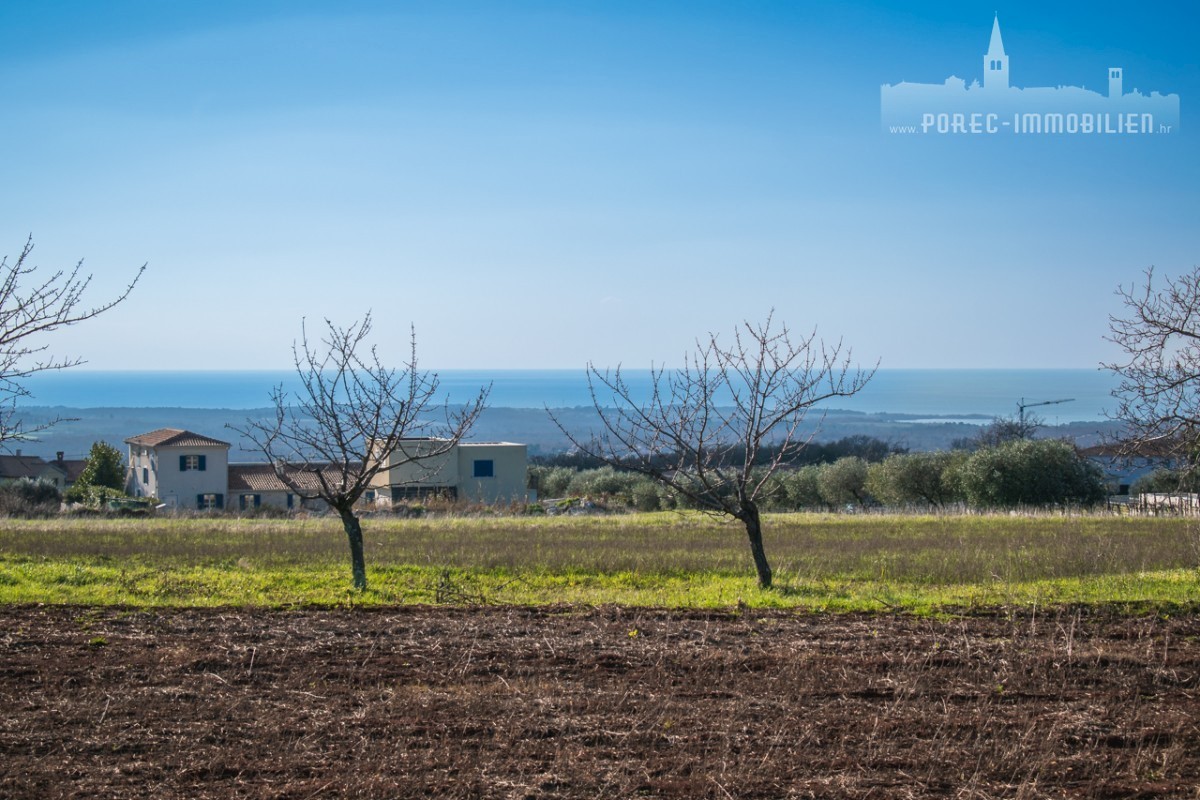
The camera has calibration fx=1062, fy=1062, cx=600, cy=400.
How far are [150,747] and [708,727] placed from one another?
4.16 m

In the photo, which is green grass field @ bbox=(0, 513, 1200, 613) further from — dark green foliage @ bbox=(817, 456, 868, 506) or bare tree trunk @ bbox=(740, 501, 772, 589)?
dark green foliage @ bbox=(817, 456, 868, 506)

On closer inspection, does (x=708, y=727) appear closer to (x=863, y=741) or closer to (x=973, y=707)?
(x=863, y=741)

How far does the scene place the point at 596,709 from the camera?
872cm

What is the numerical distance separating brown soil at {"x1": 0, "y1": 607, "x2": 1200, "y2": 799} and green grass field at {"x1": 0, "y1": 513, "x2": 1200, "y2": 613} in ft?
8.98

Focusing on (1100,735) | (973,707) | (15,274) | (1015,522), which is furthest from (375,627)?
(1015,522)

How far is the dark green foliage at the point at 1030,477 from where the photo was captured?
49.8 metres

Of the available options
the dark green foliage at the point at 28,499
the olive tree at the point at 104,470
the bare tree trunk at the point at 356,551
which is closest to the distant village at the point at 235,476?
the olive tree at the point at 104,470

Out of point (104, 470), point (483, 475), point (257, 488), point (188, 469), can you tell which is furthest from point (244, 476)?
point (483, 475)

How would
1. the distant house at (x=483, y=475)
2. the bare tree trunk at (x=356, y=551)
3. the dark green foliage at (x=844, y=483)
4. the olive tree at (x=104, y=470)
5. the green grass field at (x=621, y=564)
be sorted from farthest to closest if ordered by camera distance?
the olive tree at (x=104, y=470) → the distant house at (x=483, y=475) → the dark green foliage at (x=844, y=483) → the bare tree trunk at (x=356, y=551) → the green grass field at (x=621, y=564)

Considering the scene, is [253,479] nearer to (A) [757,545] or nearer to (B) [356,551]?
(B) [356,551]

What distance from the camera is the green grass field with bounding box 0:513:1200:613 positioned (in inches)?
603

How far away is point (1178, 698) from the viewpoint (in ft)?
30.1

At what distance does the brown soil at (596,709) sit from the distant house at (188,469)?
58.6 meters

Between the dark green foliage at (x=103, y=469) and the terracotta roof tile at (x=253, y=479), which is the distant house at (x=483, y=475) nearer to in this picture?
the terracotta roof tile at (x=253, y=479)
